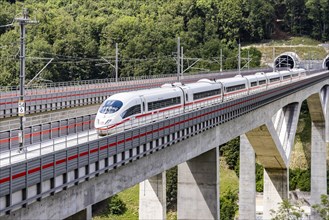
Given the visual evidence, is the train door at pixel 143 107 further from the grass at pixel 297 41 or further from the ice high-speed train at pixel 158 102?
the grass at pixel 297 41

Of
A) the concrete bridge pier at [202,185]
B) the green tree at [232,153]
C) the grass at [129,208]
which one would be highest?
the concrete bridge pier at [202,185]

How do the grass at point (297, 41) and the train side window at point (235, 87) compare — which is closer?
the train side window at point (235, 87)

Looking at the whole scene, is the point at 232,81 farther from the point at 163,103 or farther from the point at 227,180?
the point at 227,180

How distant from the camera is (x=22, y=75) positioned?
67.6 feet

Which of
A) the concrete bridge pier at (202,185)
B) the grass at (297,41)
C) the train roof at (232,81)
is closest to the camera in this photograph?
the concrete bridge pier at (202,185)

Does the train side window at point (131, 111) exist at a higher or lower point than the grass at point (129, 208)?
higher

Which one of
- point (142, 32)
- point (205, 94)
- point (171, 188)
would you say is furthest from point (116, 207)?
point (142, 32)

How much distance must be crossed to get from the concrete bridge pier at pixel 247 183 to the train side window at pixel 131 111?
26412 millimetres

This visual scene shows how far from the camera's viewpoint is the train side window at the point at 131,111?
2889 centimetres

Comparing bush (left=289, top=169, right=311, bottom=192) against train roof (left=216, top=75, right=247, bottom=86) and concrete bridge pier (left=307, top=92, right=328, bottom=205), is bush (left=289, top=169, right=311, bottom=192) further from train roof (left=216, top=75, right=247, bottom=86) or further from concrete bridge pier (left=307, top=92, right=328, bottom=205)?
train roof (left=216, top=75, right=247, bottom=86)

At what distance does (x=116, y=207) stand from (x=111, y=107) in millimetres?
47812

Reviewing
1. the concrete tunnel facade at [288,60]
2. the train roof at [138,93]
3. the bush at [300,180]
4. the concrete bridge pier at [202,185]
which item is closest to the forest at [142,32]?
the concrete tunnel facade at [288,60]

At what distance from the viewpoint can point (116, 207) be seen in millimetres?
74188

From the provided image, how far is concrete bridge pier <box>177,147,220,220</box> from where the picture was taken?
38.0m
